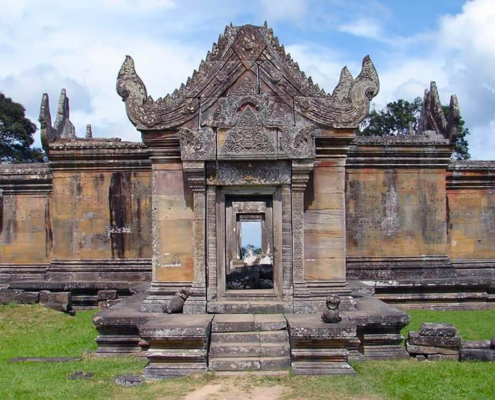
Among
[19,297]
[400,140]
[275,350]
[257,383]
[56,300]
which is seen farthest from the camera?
[400,140]

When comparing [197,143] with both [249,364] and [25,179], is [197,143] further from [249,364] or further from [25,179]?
[25,179]

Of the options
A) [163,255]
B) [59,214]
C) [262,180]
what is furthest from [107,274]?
[262,180]

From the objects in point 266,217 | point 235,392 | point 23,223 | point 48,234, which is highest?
point 23,223

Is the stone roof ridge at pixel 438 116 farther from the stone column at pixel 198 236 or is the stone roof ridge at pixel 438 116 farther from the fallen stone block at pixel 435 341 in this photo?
the stone column at pixel 198 236

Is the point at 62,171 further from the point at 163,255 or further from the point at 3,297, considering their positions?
the point at 163,255

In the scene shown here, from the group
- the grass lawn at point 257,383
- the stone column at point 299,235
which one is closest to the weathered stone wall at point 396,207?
the stone column at point 299,235

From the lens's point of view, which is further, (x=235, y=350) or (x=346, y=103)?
(x=346, y=103)

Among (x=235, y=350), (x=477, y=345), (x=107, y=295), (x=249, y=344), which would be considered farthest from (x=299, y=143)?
(x=107, y=295)

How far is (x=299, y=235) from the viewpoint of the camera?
10.1 meters

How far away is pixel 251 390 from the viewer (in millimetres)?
7781

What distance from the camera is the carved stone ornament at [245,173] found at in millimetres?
10164

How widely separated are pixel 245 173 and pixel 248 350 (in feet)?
9.31

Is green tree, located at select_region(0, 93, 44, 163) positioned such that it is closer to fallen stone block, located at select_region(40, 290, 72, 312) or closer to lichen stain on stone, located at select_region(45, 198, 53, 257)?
lichen stain on stone, located at select_region(45, 198, 53, 257)

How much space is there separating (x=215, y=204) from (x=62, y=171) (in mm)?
8396
